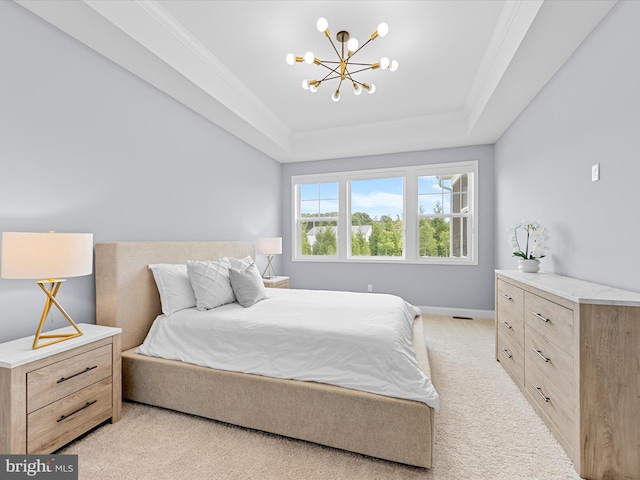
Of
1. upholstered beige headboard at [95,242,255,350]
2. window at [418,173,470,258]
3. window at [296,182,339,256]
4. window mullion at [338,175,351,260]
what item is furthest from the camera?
window at [296,182,339,256]

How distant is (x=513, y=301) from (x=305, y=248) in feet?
11.5

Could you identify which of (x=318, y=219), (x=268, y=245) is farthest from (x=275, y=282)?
(x=318, y=219)

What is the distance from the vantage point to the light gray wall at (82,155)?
174cm

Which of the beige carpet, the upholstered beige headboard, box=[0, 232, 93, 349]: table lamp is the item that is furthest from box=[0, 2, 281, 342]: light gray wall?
the beige carpet

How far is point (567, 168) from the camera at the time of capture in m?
2.31

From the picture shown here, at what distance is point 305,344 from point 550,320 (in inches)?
59.2

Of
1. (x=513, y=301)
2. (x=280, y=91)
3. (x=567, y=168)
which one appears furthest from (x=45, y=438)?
(x=567, y=168)

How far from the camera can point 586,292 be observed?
1.60 meters

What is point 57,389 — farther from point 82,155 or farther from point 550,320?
point 550,320

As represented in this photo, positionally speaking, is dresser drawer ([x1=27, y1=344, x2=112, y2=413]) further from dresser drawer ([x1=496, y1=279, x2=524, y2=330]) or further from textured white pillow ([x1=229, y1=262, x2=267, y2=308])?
dresser drawer ([x1=496, y1=279, x2=524, y2=330])

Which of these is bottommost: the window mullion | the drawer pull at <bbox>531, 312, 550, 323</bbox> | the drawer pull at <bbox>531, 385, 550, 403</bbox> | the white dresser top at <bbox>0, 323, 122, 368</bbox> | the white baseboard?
the white baseboard

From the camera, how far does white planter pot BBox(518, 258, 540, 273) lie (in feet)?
8.25

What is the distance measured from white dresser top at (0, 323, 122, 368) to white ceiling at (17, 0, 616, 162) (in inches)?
78.2

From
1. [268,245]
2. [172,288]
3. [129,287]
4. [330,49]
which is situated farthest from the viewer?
[268,245]
